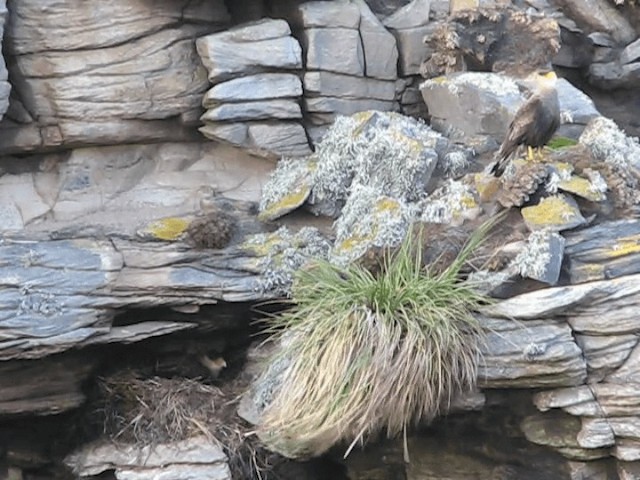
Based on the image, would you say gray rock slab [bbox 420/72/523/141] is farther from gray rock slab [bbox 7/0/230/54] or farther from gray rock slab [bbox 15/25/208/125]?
gray rock slab [bbox 7/0/230/54]

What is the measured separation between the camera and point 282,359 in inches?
256

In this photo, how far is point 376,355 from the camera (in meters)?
Answer: 5.91

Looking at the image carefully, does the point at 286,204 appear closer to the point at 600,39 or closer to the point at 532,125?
the point at 532,125

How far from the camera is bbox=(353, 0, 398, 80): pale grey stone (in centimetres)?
831

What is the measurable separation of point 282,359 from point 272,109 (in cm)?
222

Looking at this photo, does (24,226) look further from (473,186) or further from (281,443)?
(473,186)

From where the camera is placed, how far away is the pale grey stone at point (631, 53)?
8.95 metres

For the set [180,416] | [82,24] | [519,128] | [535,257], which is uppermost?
[82,24]

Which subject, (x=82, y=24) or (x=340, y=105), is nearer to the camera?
(x=82, y=24)

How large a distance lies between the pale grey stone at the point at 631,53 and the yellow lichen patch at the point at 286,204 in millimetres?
3254

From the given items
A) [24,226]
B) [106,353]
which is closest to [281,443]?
[106,353]

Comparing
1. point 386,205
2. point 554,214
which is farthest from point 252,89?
point 554,214

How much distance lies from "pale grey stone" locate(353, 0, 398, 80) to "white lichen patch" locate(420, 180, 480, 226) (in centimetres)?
172

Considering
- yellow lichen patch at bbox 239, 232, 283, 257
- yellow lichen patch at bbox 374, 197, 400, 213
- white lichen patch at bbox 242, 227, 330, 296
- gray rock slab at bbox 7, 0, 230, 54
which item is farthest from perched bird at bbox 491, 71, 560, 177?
gray rock slab at bbox 7, 0, 230, 54
